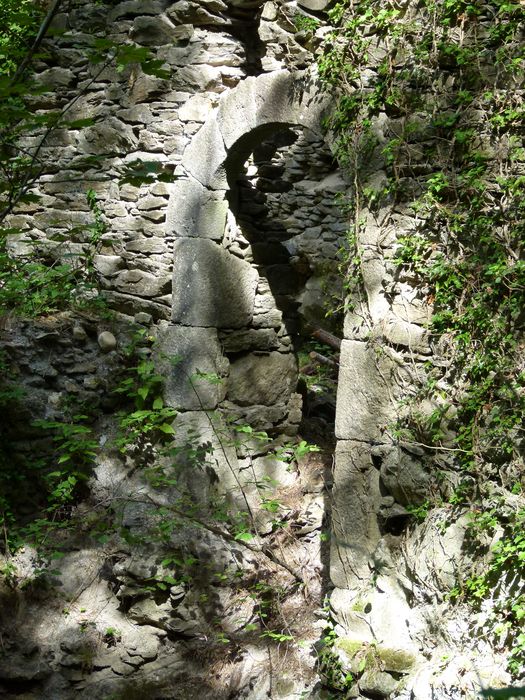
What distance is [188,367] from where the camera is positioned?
16.8ft

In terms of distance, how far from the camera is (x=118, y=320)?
17.6 feet

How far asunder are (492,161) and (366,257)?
795mm

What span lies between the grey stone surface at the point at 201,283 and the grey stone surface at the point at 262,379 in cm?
45

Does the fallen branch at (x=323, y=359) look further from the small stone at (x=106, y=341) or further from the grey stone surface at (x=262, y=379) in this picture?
the small stone at (x=106, y=341)

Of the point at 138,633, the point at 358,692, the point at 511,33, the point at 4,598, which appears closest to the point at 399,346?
the point at 511,33

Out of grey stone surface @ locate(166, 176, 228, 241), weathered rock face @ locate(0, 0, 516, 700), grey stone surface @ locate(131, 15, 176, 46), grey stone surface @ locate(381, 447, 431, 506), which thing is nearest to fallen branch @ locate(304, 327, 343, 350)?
weathered rock face @ locate(0, 0, 516, 700)

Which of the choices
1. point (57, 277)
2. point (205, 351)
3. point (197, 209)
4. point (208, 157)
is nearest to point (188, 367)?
point (205, 351)

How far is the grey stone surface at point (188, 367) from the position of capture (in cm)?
512

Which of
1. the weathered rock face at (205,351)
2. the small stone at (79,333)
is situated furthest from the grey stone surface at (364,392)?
the small stone at (79,333)

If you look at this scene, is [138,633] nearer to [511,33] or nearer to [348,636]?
[348,636]

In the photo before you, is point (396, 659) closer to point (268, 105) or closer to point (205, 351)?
point (205, 351)

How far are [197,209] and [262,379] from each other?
4.88 ft

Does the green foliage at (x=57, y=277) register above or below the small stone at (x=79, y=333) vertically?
above

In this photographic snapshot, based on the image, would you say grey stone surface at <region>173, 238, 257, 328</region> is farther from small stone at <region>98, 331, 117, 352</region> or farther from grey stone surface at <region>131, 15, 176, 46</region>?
grey stone surface at <region>131, 15, 176, 46</region>
